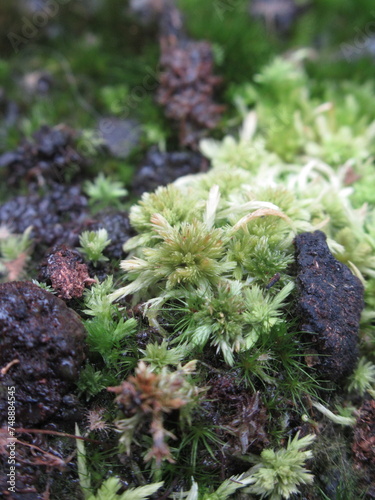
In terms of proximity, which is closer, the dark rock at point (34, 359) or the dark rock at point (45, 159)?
the dark rock at point (34, 359)

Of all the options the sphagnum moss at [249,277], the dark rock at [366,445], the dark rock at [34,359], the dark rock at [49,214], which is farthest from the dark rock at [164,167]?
the dark rock at [366,445]

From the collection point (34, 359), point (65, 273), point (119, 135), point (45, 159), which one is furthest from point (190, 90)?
point (34, 359)

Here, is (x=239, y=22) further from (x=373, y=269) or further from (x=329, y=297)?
(x=329, y=297)

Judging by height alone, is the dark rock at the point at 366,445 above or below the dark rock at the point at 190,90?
below

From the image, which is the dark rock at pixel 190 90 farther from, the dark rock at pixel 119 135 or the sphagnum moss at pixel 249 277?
the sphagnum moss at pixel 249 277

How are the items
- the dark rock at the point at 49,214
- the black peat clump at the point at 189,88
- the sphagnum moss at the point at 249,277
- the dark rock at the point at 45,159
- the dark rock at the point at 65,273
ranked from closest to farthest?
the sphagnum moss at the point at 249,277, the dark rock at the point at 65,273, the dark rock at the point at 49,214, the dark rock at the point at 45,159, the black peat clump at the point at 189,88

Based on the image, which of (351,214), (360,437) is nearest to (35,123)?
(351,214)
